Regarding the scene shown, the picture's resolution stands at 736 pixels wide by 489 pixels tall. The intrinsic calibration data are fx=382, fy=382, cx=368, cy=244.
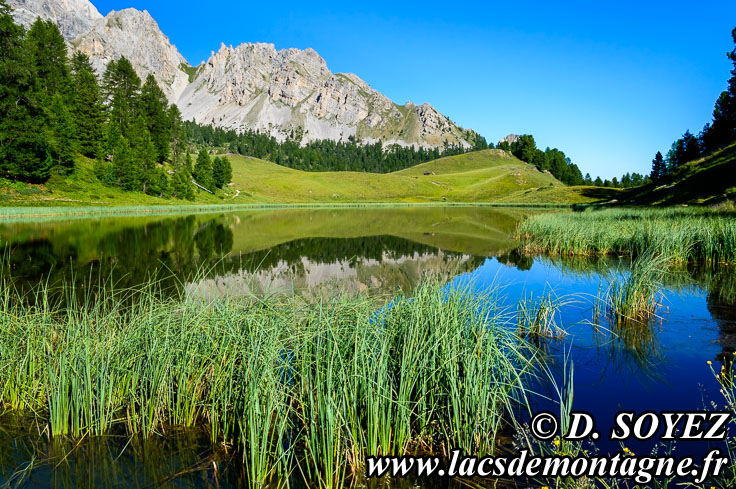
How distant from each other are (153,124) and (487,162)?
133 metres

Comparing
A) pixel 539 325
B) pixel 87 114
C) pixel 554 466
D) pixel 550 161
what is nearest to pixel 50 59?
pixel 87 114

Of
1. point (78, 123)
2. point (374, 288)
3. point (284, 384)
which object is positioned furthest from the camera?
point (78, 123)

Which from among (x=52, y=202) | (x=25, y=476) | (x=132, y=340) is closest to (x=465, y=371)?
(x=132, y=340)

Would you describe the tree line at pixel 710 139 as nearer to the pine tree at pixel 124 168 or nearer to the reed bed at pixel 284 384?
the reed bed at pixel 284 384

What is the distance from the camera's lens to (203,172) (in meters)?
78.8

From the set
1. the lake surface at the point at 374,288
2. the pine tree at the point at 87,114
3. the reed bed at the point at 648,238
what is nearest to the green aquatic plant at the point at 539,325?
the lake surface at the point at 374,288

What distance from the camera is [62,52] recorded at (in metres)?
67.8

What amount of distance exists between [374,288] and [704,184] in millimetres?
38147

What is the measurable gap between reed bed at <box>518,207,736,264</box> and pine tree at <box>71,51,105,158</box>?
221 feet

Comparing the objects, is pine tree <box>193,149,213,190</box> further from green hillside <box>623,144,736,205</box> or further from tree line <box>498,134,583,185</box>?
tree line <box>498,134,583,185</box>

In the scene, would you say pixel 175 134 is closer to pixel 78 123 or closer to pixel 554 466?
pixel 78 123

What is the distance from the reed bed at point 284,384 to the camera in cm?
361

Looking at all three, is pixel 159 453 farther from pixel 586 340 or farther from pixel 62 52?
pixel 62 52

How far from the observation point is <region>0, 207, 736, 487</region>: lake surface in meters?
3.95
